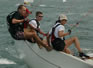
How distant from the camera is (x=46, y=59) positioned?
22.7 feet

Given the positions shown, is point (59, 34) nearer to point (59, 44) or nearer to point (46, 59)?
point (59, 44)

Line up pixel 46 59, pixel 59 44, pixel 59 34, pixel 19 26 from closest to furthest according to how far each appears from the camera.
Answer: pixel 59 34 < pixel 59 44 < pixel 46 59 < pixel 19 26

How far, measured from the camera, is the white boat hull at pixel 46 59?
635cm

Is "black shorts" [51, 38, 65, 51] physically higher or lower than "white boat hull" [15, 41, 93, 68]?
higher

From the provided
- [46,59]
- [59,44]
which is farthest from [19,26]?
[59,44]

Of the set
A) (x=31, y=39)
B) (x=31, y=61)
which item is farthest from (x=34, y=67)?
(x=31, y=39)

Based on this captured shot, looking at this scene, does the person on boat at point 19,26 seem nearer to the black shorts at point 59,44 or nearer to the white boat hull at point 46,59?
the white boat hull at point 46,59

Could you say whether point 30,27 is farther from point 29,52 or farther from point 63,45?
point 63,45

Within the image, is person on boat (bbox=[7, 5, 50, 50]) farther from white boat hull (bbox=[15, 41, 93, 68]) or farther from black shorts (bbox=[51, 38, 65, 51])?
black shorts (bbox=[51, 38, 65, 51])

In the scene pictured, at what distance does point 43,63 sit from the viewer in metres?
7.07

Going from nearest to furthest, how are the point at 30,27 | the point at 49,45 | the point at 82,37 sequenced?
the point at 49,45, the point at 30,27, the point at 82,37

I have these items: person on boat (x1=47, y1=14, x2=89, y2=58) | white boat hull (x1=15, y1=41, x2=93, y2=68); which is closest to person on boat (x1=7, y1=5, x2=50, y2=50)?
white boat hull (x1=15, y1=41, x2=93, y2=68)

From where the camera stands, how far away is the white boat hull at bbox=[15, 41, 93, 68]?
635 cm

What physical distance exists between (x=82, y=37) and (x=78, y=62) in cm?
764
